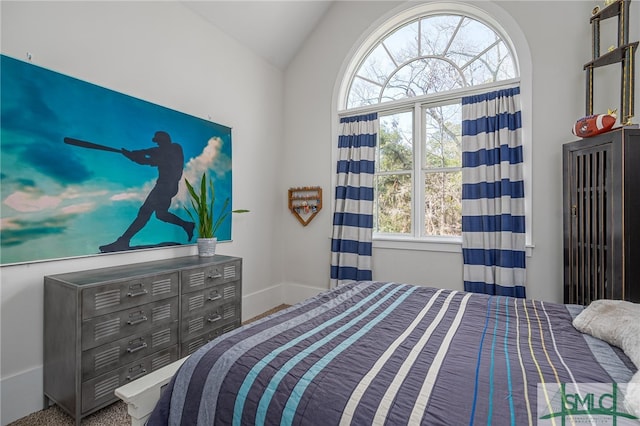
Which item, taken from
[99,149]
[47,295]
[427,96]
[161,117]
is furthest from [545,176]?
[47,295]

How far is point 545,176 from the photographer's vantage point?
2.54m

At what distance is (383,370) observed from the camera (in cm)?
97

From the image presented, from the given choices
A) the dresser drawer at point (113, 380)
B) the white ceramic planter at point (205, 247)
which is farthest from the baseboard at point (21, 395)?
the white ceramic planter at point (205, 247)

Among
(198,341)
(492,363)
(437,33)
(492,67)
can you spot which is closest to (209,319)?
(198,341)

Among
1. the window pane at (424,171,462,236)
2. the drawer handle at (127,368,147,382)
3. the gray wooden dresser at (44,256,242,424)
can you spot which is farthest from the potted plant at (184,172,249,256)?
the window pane at (424,171,462,236)

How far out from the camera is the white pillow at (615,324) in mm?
1046

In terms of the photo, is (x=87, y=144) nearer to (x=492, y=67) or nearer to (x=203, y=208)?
(x=203, y=208)

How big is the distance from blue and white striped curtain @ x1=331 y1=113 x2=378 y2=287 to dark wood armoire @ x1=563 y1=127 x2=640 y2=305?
65.2 inches

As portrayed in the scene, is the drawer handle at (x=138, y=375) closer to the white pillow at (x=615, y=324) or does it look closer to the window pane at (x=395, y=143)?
the white pillow at (x=615, y=324)

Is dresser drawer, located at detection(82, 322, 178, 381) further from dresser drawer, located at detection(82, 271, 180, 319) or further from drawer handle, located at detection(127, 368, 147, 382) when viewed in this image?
dresser drawer, located at detection(82, 271, 180, 319)

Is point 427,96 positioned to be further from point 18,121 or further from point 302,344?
point 18,121

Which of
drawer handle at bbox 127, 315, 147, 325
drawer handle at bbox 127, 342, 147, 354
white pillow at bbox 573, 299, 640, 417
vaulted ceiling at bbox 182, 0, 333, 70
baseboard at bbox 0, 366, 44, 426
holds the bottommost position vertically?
baseboard at bbox 0, 366, 44, 426

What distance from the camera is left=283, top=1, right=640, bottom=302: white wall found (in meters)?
2.46

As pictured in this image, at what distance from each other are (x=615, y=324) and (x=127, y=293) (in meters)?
2.37
